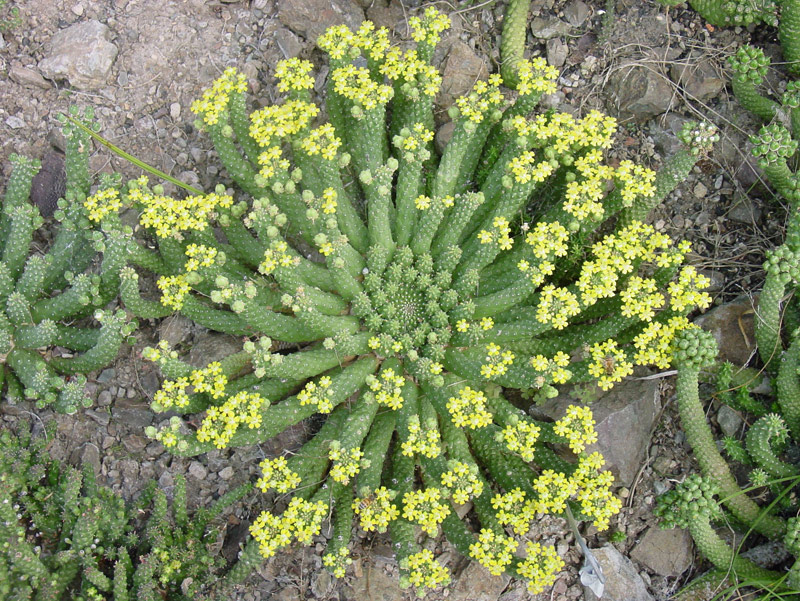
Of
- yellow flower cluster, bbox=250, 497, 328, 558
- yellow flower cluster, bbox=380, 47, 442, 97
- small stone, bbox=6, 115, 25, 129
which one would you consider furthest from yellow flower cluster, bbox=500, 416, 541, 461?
small stone, bbox=6, 115, 25, 129

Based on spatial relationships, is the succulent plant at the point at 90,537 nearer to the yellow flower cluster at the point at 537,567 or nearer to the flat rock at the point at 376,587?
the flat rock at the point at 376,587

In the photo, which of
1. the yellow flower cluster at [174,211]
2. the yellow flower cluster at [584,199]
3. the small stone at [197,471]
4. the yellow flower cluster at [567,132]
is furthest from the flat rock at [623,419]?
the yellow flower cluster at [174,211]

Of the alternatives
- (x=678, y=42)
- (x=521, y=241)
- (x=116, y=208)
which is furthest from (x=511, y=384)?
(x=678, y=42)

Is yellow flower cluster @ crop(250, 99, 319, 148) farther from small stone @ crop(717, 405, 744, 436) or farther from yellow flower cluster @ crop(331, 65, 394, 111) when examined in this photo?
small stone @ crop(717, 405, 744, 436)

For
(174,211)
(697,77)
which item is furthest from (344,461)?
(697,77)

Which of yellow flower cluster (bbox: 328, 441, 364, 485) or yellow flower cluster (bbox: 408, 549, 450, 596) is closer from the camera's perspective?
yellow flower cluster (bbox: 408, 549, 450, 596)
